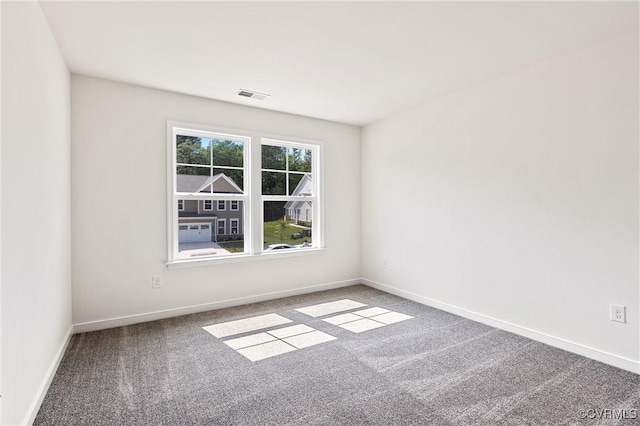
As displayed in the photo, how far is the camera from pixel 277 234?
4.34 m

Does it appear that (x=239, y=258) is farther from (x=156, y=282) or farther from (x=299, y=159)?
(x=299, y=159)

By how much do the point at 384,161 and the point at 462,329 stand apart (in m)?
2.30

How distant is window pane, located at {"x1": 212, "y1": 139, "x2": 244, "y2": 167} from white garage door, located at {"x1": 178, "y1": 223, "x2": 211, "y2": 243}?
73 centimetres

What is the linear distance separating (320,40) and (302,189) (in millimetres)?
2325

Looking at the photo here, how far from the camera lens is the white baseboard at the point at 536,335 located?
240 centimetres

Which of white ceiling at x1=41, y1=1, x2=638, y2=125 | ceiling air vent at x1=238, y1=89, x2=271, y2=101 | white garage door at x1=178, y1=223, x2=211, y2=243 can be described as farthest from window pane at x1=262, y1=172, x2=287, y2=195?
white ceiling at x1=41, y1=1, x2=638, y2=125

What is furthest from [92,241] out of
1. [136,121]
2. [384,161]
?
[384,161]

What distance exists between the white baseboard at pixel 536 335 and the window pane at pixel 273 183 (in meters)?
1.99

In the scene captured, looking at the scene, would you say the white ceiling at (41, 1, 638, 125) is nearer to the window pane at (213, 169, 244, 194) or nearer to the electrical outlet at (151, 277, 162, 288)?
the window pane at (213, 169, 244, 194)

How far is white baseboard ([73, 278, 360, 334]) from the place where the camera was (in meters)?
3.12

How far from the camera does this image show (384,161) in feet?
14.8

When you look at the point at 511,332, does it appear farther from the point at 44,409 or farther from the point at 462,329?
the point at 44,409

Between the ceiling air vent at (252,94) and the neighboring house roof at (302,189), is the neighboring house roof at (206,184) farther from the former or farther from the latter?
the ceiling air vent at (252,94)

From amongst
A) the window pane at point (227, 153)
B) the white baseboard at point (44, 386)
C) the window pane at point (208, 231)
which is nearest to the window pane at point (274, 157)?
the window pane at point (227, 153)
